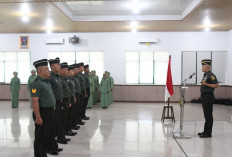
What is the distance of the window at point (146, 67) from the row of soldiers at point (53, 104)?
19.1 ft

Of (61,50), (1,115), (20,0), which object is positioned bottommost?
(1,115)

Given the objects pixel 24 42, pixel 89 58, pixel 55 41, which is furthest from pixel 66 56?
pixel 24 42

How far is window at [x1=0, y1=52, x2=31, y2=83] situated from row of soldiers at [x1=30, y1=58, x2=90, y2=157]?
22.6 ft

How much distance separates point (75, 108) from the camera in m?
6.25

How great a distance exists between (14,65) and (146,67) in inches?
268

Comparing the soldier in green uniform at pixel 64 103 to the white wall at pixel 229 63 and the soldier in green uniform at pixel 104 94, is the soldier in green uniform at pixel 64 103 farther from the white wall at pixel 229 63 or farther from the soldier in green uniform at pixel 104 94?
the white wall at pixel 229 63

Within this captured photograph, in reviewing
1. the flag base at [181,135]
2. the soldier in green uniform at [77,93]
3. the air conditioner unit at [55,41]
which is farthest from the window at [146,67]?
the flag base at [181,135]

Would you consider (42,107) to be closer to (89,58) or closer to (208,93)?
(208,93)

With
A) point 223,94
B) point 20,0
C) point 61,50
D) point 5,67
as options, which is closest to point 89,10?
point 20,0

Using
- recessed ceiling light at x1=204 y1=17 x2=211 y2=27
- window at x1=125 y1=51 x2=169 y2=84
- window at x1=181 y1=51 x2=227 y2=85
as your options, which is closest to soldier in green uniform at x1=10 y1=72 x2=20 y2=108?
window at x1=125 y1=51 x2=169 y2=84

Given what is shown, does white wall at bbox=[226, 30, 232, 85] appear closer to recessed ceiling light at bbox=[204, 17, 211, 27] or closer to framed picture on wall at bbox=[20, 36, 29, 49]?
recessed ceiling light at bbox=[204, 17, 211, 27]

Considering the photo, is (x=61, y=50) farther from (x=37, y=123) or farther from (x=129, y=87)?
(x=37, y=123)

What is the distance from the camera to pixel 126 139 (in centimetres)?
550

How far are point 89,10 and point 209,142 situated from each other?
6.33 metres
